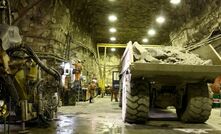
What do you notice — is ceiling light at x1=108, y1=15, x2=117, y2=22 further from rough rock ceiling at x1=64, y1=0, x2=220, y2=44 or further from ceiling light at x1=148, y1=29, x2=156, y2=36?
ceiling light at x1=148, y1=29, x2=156, y2=36

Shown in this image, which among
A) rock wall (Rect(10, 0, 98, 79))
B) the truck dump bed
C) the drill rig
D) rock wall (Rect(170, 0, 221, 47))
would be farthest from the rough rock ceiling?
the drill rig

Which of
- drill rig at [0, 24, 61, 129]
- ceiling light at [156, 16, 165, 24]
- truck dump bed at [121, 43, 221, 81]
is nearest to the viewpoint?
drill rig at [0, 24, 61, 129]

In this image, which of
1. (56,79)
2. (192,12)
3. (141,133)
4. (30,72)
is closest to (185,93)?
(141,133)

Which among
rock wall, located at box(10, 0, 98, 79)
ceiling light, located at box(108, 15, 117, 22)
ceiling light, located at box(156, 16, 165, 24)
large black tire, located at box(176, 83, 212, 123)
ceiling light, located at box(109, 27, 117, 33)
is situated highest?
ceiling light, located at box(108, 15, 117, 22)

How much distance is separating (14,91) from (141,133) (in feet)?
7.07

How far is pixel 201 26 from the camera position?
1216 cm

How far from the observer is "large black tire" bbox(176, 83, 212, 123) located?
21.2 feet

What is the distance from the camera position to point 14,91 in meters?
5.14

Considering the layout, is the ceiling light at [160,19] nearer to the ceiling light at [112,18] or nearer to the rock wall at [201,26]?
the rock wall at [201,26]

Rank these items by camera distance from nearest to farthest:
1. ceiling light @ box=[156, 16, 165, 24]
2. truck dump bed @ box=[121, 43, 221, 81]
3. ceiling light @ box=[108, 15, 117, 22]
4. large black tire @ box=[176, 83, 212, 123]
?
truck dump bed @ box=[121, 43, 221, 81], large black tire @ box=[176, 83, 212, 123], ceiling light @ box=[156, 16, 165, 24], ceiling light @ box=[108, 15, 117, 22]

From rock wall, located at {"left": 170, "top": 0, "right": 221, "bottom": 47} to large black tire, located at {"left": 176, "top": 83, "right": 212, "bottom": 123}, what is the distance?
4.21 metres

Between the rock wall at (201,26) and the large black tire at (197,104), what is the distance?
166 inches

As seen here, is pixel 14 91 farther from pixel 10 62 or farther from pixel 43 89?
pixel 43 89

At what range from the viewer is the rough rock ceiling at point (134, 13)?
13.5 m
